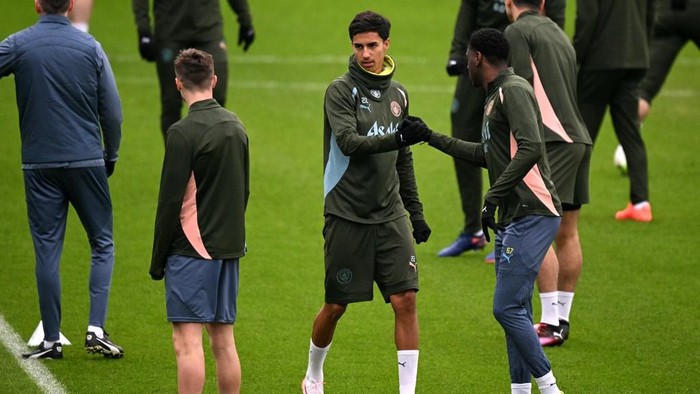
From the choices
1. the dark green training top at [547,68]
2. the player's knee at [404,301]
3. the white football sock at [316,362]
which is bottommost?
the white football sock at [316,362]

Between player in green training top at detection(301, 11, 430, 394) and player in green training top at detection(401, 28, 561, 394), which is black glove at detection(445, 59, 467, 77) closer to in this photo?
player in green training top at detection(301, 11, 430, 394)

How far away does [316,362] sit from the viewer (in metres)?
7.82

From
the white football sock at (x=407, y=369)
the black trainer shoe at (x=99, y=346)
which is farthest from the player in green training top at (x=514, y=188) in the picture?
the black trainer shoe at (x=99, y=346)

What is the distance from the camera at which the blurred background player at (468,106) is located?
35.9ft

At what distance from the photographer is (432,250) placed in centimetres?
1160

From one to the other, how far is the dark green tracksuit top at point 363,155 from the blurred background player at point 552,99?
129 centimetres

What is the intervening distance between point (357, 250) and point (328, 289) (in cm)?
29

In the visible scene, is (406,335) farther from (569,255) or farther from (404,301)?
(569,255)

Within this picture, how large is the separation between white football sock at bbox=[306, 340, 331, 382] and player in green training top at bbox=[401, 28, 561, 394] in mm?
1122

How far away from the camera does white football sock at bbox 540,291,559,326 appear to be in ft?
28.9

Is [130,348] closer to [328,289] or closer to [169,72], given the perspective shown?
[328,289]

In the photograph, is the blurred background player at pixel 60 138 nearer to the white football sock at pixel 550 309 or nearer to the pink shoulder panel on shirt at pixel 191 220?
the pink shoulder panel on shirt at pixel 191 220

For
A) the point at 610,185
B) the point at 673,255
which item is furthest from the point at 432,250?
the point at 610,185

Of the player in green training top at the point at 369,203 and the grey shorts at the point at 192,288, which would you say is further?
the player in green training top at the point at 369,203
